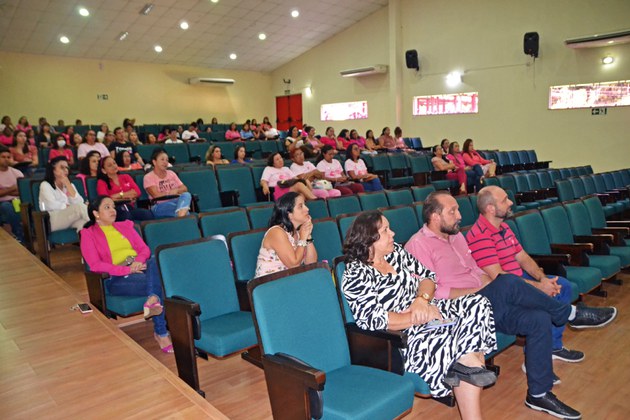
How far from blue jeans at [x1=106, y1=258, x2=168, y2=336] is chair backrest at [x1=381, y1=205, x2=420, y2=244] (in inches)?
64.5

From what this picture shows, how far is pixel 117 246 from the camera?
296 centimetres

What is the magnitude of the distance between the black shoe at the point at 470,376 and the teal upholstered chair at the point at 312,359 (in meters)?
0.24

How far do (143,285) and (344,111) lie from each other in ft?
40.6

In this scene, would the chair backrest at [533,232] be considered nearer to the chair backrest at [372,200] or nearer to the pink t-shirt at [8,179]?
the chair backrest at [372,200]

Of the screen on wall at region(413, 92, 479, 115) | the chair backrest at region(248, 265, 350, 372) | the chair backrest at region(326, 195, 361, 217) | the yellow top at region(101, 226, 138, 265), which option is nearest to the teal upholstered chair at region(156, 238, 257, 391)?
the chair backrest at region(248, 265, 350, 372)

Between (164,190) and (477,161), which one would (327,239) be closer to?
(164,190)

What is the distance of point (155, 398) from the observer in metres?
1.77

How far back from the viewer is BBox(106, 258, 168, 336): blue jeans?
2635 mm

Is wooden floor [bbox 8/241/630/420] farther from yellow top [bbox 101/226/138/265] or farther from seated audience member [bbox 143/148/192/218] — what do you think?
seated audience member [bbox 143/148/192/218]

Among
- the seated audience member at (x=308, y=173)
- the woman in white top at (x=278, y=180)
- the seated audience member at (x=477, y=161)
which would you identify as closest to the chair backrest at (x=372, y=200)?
the woman in white top at (x=278, y=180)

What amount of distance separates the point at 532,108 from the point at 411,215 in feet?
26.3

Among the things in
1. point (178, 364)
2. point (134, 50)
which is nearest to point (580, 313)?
point (178, 364)

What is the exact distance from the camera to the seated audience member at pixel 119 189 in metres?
4.21

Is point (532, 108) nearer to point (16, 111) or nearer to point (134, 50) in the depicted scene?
point (134, 50)
